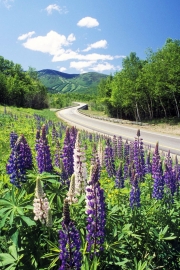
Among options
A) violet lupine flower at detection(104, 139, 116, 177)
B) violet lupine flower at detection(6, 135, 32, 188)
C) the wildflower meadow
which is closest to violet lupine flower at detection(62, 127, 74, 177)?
the wildflower meadow

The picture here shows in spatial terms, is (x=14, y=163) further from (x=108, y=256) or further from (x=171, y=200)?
(x=171, y=200)

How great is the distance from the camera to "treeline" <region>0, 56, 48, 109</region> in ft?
185

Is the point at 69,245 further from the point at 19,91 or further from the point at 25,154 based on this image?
the point at 19,91

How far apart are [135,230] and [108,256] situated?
3.30 feet

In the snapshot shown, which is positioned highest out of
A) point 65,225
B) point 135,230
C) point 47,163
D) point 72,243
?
point 47,163

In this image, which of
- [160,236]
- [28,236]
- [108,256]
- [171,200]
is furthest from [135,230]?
[28,236]

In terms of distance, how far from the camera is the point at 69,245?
2.34m

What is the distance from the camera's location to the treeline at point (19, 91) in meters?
56.4

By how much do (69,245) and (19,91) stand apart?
59.6 meters

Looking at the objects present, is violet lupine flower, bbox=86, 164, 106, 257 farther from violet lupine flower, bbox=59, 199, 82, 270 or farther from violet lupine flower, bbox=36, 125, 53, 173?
violet lupine flower, bbox=36, 125, 53, 173

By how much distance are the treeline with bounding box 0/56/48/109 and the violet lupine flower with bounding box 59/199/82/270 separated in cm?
5530

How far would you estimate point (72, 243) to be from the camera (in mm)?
2398

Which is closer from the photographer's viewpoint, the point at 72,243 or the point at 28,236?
the point at 72,243

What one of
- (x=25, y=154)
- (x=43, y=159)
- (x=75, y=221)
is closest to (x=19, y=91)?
(x=43, y=159)
